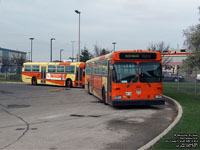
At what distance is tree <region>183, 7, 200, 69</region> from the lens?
2162 centimetres

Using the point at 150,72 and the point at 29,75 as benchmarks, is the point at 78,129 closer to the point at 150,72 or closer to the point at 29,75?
the point at 150,72

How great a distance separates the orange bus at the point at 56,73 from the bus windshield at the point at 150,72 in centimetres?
1684

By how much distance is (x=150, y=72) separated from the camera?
14.4m

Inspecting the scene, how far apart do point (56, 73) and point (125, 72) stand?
20.2 meters

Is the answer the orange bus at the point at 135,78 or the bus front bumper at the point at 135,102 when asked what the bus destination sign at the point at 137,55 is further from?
the bus front bumper at the point at 135,102

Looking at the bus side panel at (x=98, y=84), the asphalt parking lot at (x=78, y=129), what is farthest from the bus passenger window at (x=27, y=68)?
the asphalt parking lot at (x=78, y=129)

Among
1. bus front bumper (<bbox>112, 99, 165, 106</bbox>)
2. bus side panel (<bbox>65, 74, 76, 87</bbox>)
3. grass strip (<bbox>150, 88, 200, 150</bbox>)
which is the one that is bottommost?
grass strip (<bbox>150, 88, 200, 150</bbox>)

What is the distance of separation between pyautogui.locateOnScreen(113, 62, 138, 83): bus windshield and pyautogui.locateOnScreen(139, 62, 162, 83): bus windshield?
0.96 feet

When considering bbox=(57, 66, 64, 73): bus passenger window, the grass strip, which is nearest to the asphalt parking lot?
the grass strip

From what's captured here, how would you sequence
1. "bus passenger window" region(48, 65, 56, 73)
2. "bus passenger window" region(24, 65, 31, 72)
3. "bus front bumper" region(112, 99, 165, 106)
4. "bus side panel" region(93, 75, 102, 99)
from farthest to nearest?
"bus passenger window" region(24, 65, 31, 72)
"bus passenger window" region(48, 65, 56, 73)
"bus side panel" region(93, 75, 102, 99)
"bus front bumper" region(112, 99, 165, 106)

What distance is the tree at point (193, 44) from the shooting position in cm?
2162

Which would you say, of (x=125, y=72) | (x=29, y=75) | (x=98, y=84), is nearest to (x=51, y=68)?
(x=29, y=75)

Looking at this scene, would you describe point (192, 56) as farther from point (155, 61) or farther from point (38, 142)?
point (38, 142)

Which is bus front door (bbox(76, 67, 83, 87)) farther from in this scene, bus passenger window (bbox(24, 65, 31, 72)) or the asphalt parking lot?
the asphalt parking lot
